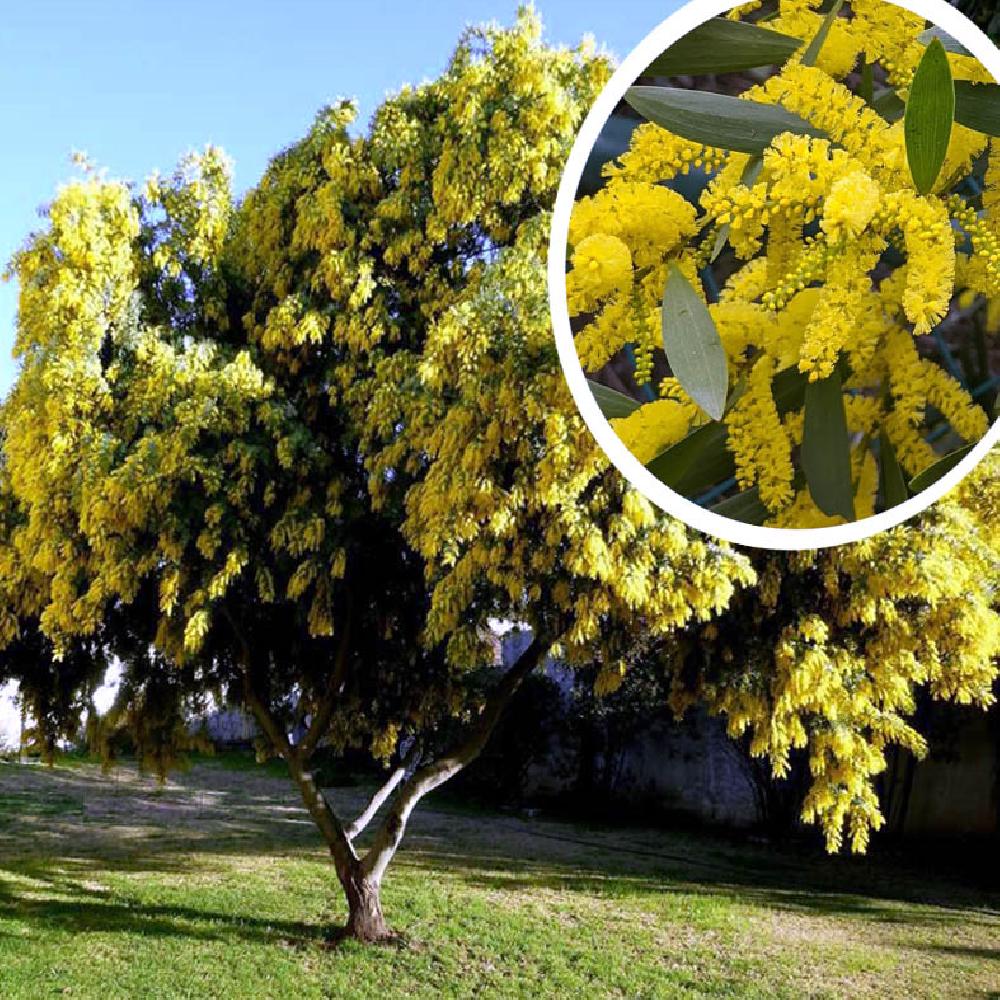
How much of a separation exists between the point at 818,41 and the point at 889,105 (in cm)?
9

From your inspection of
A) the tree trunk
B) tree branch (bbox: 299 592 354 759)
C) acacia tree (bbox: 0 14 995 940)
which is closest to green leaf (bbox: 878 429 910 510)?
acacia tree (bbox: 0 14 995 940)

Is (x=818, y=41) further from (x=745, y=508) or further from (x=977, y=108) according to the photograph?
(x=745, y=508)

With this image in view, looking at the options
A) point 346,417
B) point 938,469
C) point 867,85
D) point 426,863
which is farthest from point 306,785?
point 867,85

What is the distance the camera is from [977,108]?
3.53 ft

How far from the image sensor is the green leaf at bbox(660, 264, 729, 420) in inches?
40.6

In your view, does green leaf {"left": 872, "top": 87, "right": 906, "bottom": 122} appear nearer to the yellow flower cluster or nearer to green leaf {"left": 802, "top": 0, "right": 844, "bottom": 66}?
green leaf {"left": 802, "top": 0, "right": 844, "bottom": 66}

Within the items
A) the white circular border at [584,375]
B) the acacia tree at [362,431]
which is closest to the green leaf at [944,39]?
the white circular border at [584,375]

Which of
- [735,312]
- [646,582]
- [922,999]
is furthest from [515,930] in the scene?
[735,312]

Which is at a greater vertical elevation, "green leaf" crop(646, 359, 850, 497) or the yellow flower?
the yellow flower

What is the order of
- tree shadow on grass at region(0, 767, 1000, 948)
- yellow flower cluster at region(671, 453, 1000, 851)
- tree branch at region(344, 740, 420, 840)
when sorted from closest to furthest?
1. yellow flower cluster at region(671, 453, 1000, 851)
2. tree branch at region(344, 740, 420, 840)
3. tree shadow on grass at region(0, 767, 1000, 948)

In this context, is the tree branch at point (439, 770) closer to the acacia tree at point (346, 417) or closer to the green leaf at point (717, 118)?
the acacia tree at point (346, 417)

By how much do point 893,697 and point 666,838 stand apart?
22.7 feet

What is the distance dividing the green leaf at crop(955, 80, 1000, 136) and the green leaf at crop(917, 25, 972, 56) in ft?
0.12

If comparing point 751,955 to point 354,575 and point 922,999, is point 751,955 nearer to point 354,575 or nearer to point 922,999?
point 922,999
